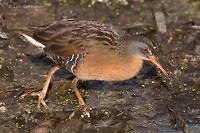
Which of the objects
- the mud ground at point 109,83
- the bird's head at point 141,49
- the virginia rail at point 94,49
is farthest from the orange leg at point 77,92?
the bird's head at point 141,49

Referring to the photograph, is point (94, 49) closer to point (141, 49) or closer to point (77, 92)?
point (141, 49)

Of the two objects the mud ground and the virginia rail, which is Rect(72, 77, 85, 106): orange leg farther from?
the virginia rail

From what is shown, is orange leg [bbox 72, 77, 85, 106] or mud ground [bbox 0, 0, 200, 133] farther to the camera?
orange leg [bbox 72, 77, 85, 106]

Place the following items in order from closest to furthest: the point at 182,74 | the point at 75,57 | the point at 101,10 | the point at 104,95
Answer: the point at 75,57, the point at 104,95, the point at 182,74, the point at 101,10

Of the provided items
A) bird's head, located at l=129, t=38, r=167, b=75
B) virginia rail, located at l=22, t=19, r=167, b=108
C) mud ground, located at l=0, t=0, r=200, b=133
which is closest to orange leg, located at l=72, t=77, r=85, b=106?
mud ground, located at l=0, t=0, r=200, b=133

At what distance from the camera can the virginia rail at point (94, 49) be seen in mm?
5312

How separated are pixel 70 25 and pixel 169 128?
199 cm

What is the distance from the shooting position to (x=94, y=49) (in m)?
5.33

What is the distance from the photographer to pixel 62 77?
21.3 feet

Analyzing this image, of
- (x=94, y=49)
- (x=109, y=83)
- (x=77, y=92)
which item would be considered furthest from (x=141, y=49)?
(x=109, y=83)

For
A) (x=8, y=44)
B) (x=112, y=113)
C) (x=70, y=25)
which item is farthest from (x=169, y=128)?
(x=8, y=44)

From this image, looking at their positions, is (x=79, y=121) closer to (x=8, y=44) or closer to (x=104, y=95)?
(x=104, y=95)

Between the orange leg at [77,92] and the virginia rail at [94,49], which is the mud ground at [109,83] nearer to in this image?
the orange leg at [77,92]

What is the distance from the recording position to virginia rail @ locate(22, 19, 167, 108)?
17.4ft
